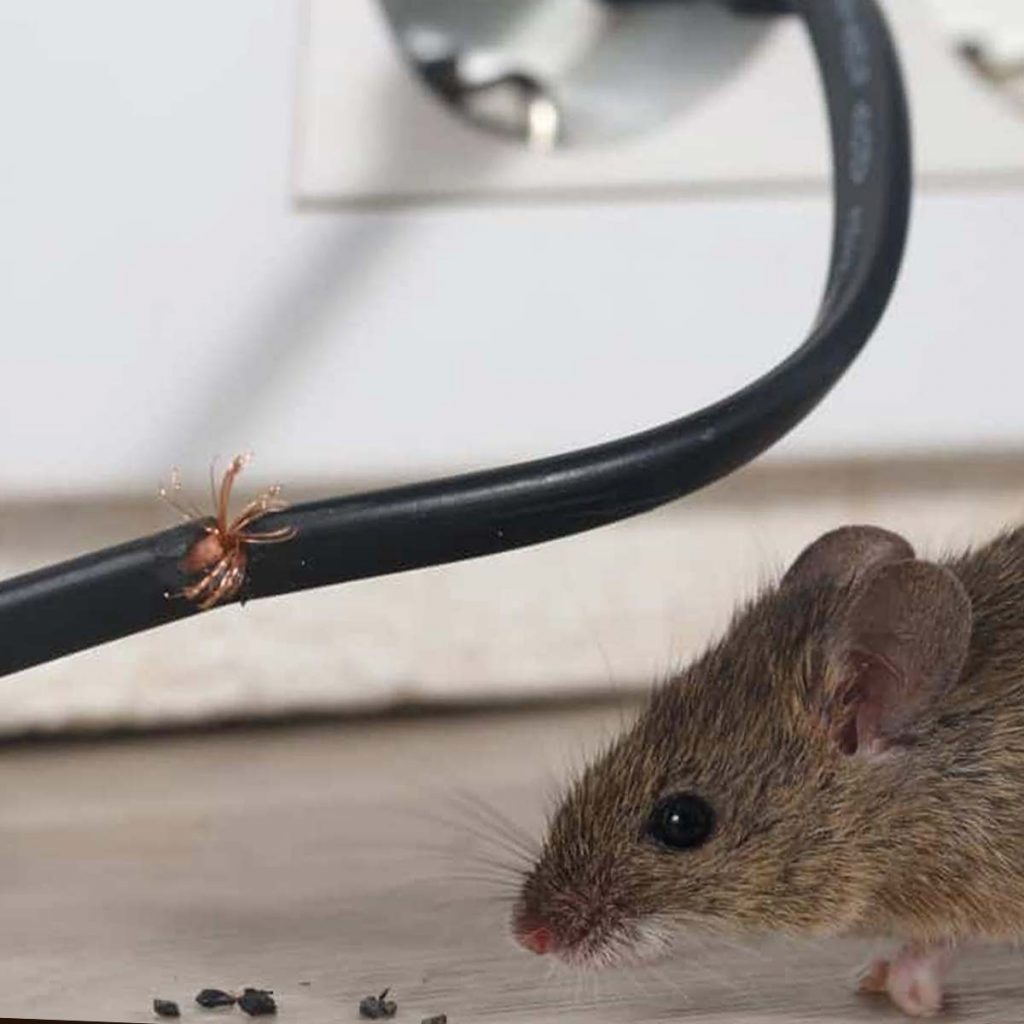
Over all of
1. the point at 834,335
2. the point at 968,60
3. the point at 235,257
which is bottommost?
the point at 834,335

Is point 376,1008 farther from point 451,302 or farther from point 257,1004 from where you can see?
point 451,302

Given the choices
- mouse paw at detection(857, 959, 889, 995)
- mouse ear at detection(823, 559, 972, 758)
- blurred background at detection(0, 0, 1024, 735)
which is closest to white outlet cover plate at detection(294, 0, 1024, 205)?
blurred background at detection(0, 0, 1024, 735)

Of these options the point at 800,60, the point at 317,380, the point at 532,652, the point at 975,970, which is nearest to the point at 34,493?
the point at 317,380

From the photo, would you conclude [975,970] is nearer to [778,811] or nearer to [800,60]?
[778,811]

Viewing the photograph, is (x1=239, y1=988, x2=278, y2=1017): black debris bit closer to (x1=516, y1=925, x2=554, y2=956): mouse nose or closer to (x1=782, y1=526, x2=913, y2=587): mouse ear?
(x1=516, y1=925, x2=554, y2=956): mouse nose

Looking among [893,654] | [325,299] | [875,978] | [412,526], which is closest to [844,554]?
[893,654]

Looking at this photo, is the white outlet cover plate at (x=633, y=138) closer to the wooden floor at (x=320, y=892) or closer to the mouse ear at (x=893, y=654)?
the wooden floor at (x=320, y=892)
